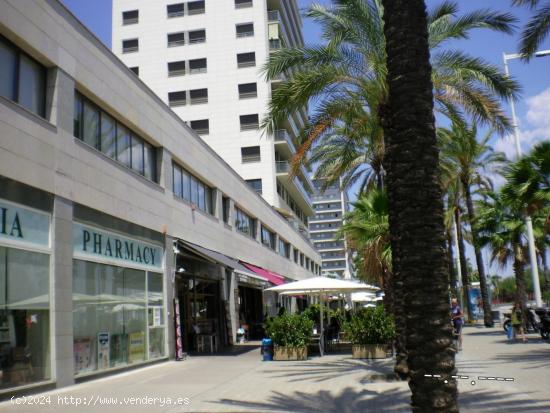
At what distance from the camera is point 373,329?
17.8m

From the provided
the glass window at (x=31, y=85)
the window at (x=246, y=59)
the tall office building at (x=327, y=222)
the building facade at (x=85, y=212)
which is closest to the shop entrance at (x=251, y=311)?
the building facade at (x=85, y=212)

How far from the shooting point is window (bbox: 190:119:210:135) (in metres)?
49.3

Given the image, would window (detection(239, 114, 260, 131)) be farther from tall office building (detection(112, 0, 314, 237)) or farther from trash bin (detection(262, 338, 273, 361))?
trash bin (detection(262, 338, 273, 361))

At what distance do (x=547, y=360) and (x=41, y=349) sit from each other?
1179 centimetres

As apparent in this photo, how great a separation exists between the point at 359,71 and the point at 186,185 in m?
10.6

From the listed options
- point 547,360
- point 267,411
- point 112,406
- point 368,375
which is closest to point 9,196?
point 112,406

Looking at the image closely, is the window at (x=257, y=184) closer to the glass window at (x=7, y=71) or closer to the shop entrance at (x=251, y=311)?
the shop entrance at (x=251, y=311)

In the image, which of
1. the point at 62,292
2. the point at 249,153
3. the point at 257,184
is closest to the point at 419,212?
the point at 62,292

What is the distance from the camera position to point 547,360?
14336mm

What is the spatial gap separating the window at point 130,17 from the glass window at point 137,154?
38.0 metres

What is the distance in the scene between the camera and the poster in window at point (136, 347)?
1638cm

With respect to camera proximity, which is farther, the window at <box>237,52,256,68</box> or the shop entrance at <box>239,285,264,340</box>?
the window at <box>237,52,256,68</box>

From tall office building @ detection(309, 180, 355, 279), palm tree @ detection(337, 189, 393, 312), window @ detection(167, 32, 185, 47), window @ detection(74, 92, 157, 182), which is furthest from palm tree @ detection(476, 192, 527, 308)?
tall office building @ detection(309, 180, 355, 279)

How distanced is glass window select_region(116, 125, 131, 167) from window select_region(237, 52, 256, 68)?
33.3 meters
